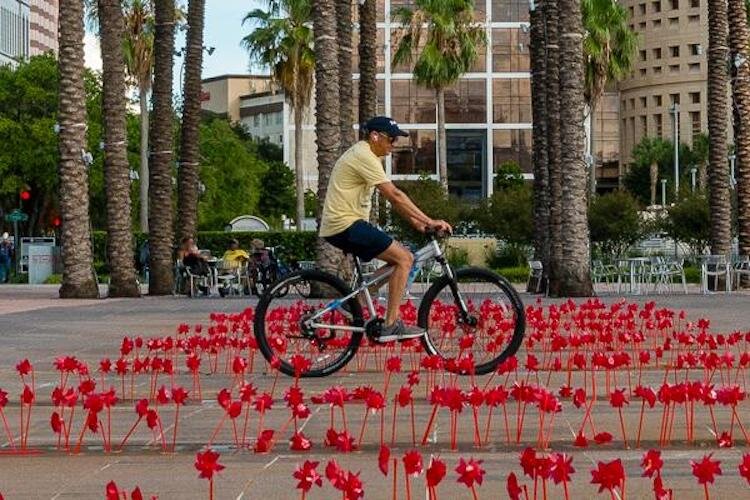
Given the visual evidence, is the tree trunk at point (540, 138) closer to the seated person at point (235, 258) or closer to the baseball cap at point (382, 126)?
the seated person at point (235, 258)

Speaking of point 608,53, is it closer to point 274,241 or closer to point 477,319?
point 274,241

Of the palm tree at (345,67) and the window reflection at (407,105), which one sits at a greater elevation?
the window reflection at (407,105)

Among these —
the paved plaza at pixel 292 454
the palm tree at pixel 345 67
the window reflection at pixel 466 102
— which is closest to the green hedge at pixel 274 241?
the palm tree at pixel 345 67

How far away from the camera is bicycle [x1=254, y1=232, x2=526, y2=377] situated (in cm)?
1203

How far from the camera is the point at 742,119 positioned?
114 feet

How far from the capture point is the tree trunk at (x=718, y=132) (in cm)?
3394

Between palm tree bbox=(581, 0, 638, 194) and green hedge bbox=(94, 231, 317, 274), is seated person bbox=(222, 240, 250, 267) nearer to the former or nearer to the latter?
green hedge bbox=(94, 231, 317, 274)

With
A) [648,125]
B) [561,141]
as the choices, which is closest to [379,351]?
[561,141]

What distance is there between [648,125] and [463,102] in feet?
141

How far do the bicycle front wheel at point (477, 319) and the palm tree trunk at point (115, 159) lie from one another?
19679 millimetres

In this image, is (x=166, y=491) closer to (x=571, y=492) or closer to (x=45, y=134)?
(x=571, y=492)

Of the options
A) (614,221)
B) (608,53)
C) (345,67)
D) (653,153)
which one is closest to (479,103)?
(653,153)

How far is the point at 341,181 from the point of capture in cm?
1201

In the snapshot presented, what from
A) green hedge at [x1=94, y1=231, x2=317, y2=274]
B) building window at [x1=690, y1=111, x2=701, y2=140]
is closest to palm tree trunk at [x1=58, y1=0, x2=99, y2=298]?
green hedge at [x1=94, y1=231, x2=317, y2=274]
